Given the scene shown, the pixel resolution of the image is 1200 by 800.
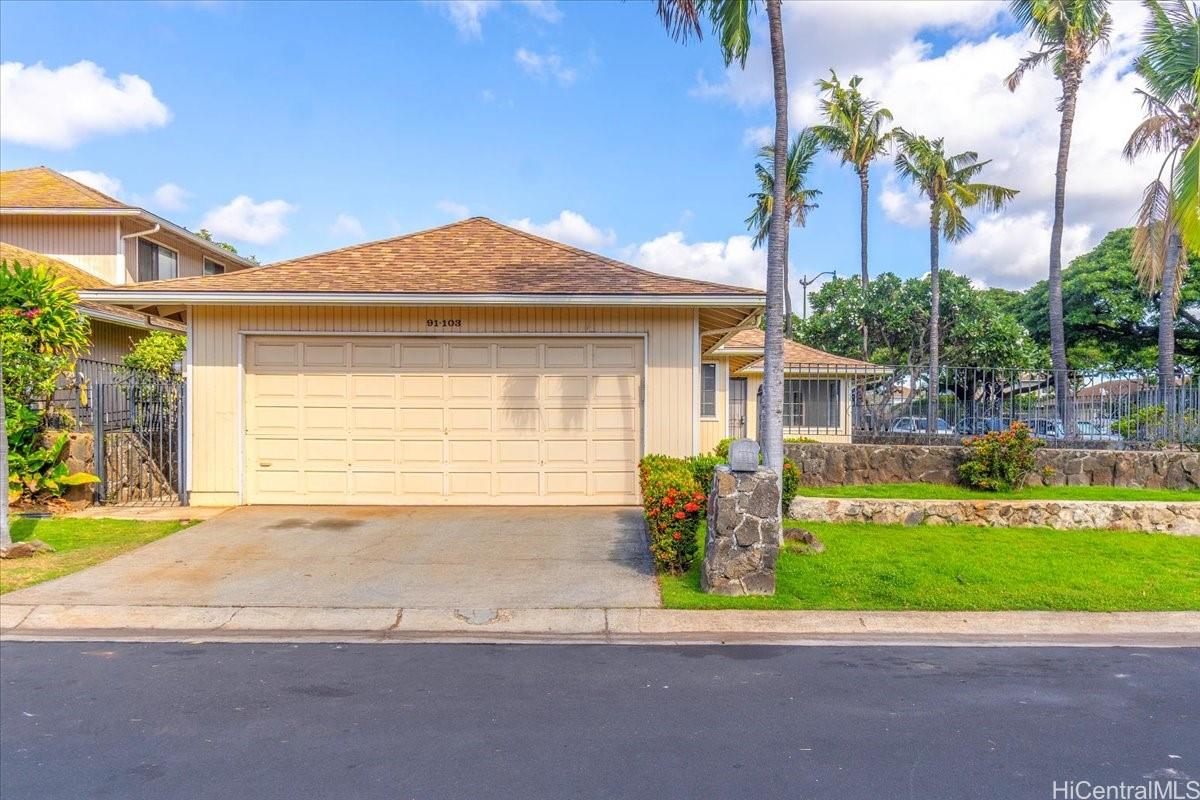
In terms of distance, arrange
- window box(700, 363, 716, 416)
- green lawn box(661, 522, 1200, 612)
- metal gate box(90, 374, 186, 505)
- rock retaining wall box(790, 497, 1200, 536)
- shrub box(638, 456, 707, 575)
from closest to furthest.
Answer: green lawn box(661, 522, 1200, 612) < shrub box(638, 456, 707, 575) < rock retaining wall box(790, 497, 1200, 536) < metal gate box(90, 374, 186, 505) < window box(700, 363, 716, 416)

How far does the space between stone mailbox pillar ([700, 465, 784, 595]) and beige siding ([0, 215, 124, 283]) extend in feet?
57.4

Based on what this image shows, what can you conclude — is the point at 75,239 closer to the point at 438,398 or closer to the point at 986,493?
the point at 438,398

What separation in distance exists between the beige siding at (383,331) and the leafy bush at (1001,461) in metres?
4.41

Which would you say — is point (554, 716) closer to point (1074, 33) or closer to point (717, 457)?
point (717, 457)

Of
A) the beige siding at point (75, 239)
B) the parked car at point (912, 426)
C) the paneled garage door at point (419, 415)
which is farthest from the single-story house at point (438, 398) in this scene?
the beige siding at point (75, 239)

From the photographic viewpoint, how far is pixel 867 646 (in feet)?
20.1

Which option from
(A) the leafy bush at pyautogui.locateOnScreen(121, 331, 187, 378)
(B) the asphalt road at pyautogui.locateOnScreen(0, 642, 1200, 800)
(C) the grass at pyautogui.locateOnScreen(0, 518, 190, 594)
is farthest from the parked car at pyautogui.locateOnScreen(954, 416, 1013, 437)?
(A) the leafy bush at pyautogui.locateOnScreen(121, 331, 187, 378)

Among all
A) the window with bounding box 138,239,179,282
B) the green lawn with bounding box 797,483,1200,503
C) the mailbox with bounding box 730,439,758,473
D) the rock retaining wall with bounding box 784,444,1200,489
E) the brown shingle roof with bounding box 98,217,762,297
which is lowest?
the green lawn with bounding box 797,483,1200,503

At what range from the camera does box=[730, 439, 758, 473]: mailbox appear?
708cm

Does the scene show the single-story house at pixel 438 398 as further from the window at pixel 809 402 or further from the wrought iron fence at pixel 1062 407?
the window at pixel 809 402

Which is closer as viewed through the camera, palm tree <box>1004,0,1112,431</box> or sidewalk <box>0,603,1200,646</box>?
sidewalk <box>0,603,1200,646</box>

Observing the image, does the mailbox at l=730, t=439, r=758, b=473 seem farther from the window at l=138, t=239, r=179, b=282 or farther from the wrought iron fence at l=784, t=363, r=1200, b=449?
the window at l=138, t=239, r=179, b=282

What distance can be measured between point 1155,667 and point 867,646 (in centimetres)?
207

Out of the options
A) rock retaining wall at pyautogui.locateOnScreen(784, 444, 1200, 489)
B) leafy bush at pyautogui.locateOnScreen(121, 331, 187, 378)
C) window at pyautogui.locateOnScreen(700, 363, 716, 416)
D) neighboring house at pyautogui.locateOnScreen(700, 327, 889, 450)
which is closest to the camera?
rock retaining wall at pyautogui.locateOnScreen(784, 444, 1200, 489)
